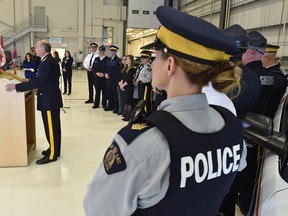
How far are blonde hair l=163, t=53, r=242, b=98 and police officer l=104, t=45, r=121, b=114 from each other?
5.27m

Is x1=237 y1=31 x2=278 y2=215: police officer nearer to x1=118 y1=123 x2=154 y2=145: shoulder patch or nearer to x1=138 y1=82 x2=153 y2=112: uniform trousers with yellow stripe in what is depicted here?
x1=118 y1=123 x2=154 y2=145: shoulder patch

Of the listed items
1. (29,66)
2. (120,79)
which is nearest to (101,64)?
(120,79)

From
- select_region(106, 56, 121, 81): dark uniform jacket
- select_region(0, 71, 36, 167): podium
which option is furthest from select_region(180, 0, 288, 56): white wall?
select_region(0, 71, 36, 167): podium

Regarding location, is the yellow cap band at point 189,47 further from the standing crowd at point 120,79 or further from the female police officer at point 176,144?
the standing crowd at point 120,79

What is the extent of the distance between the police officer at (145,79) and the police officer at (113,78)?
0.77 meters

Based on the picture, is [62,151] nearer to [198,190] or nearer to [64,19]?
[198,190]

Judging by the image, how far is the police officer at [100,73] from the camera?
6547 millimetres

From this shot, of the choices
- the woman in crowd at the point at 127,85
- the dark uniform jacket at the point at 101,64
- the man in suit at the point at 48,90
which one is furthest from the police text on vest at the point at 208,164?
the dark uniform jacket at the point at 101,64

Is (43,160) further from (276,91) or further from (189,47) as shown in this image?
(189,47)

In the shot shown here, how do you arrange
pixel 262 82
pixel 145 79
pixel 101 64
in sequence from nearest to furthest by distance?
pixel 262 82 → pixel 145 79 → pixel 101 64

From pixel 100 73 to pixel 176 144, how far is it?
6063 mm

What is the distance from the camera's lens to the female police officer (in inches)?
28.0

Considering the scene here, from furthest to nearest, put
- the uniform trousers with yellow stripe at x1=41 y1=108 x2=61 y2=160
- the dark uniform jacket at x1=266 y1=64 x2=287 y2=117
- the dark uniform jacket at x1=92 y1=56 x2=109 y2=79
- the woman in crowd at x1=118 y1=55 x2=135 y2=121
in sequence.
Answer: the dark uniform jacket at x1=92 y1=56 x2=109 y2=79
the woman in crowd at x1=118 y1=55 x2=135 y2=121
the uniform trousers with yellow stripe at x1=41 y1=108 x2=61 y2=160
the dark uniform jacket at x1=266 y1=64 x2=287 y2=117

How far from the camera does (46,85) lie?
10.3ft
